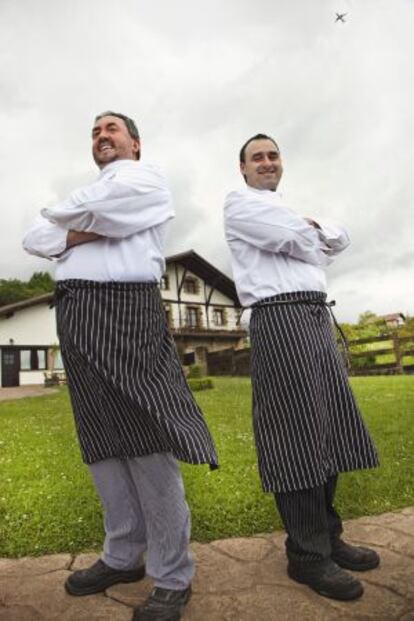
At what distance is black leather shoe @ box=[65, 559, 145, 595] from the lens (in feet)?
8.17

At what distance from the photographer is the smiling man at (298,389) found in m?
2.52

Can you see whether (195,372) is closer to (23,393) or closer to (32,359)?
(23,393)

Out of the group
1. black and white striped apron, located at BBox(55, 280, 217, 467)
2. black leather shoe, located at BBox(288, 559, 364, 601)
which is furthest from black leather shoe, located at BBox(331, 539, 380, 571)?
black and white striped apron, located at BBox(55, 280, 217, 467)

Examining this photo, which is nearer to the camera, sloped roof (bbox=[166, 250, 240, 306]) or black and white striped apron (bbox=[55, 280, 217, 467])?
black and white striped apron (bbox=[55, 280, 217, 467])

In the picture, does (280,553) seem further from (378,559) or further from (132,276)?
(132,276)

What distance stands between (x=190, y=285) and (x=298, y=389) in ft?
106

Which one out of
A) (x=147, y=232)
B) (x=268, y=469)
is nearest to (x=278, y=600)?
(x=268, y=469)

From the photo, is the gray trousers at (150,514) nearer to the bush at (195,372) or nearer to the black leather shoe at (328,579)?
the black leather shoe at (328,579)

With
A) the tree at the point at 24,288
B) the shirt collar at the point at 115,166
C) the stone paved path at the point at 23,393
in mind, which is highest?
the tree at the point at 24,288

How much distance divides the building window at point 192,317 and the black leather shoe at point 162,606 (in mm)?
31729

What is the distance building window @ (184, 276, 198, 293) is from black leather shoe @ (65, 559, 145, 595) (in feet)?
105

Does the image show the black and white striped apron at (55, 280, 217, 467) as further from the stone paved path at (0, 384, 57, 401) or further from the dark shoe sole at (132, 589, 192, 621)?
the stone paved path at (0, 384, 57, 401)

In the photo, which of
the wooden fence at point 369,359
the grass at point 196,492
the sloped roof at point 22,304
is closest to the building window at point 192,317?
the sloped roof at point 22,304

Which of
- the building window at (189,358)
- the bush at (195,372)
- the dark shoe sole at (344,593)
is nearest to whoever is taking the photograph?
the dark shoe sole at (344,593)
